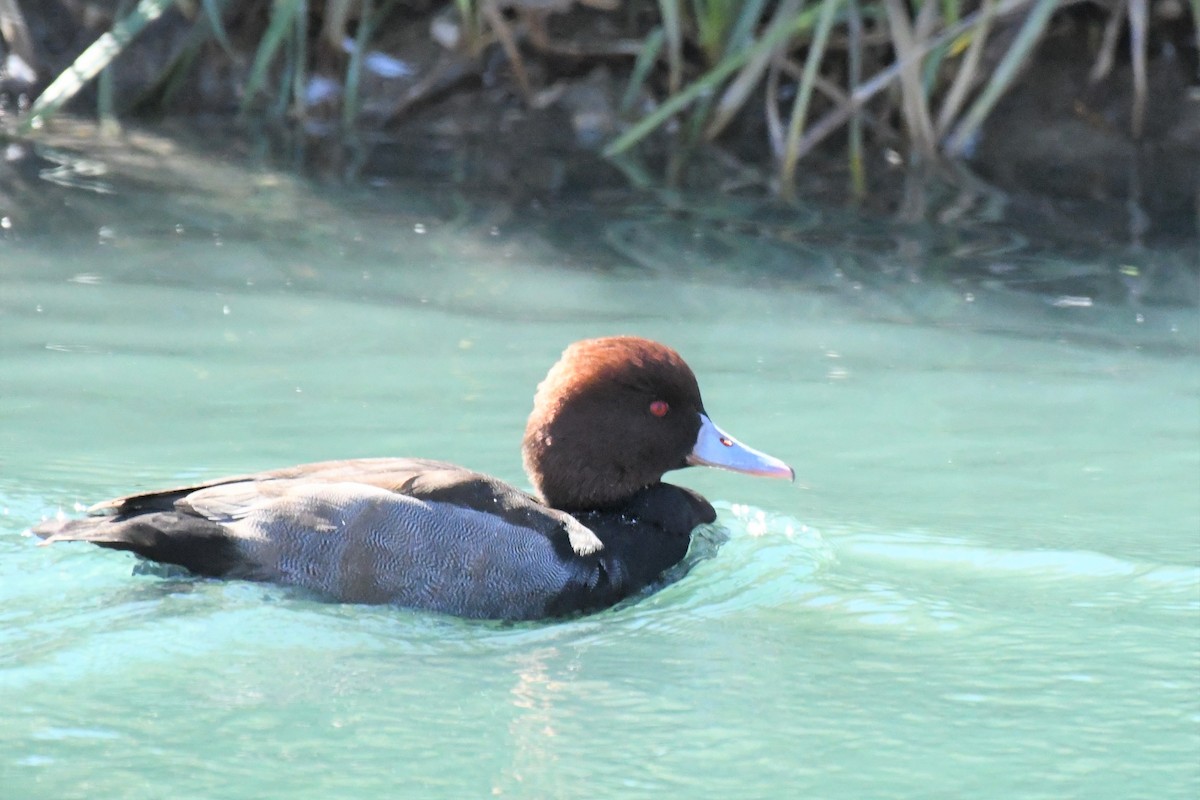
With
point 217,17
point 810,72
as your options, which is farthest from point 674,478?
point 217,17

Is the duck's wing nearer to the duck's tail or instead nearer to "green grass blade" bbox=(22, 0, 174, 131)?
the duck's tail

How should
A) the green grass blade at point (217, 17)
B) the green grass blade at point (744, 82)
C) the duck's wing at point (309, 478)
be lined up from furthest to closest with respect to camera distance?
the green grass blade at point (217, 17) → the green grass blade at point (744, 82) → the duck's wing at point (309, 478)

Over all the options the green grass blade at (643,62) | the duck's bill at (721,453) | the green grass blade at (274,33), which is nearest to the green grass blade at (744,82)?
the green grass blade at (643,62)

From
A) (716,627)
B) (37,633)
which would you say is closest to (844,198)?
(716,627)

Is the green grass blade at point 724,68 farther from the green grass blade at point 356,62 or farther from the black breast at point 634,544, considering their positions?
the black breast at point 634,544

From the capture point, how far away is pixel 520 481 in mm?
5363

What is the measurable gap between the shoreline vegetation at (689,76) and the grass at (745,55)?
0.05 ft

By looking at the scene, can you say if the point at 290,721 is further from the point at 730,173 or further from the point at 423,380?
the point at 730,173

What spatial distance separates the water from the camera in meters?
3.60

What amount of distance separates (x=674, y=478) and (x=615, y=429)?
96cm

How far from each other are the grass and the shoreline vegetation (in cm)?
2

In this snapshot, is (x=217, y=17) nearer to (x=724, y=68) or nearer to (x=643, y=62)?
(x=643, y=62)

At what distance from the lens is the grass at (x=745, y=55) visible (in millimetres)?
9180

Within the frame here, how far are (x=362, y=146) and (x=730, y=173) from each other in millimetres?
2214
